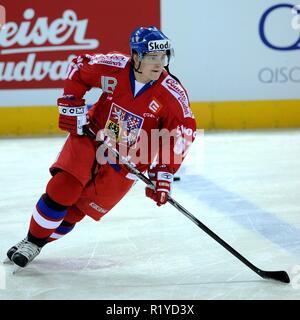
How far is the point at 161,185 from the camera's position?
2850mm

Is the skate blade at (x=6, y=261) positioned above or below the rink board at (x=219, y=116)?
above

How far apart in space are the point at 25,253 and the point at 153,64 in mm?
892

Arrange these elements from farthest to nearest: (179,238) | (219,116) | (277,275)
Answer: (219,116) < (179,238) < (277,275)

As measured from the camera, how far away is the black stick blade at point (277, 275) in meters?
2.77

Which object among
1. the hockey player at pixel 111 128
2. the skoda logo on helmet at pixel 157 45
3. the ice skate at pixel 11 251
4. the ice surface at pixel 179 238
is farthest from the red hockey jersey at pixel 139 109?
the ice skate at pixel 11 251

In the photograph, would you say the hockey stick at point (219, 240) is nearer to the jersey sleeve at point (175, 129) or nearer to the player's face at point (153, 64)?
the jersey sleeve at point (175, 129)

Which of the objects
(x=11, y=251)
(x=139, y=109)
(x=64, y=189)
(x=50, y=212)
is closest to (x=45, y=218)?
(x=50, y=212)

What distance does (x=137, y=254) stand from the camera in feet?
10.5

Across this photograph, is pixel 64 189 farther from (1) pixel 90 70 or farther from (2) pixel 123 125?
(1) pixel 90 70

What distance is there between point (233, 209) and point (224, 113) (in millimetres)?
2736

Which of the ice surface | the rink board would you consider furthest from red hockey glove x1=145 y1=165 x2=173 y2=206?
the rink board

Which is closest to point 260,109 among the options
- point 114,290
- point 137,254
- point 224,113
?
point 224,113

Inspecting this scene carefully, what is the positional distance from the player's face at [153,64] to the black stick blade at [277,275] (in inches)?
33.8

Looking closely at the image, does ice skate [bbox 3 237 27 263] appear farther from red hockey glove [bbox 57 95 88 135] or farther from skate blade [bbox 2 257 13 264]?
red hockey glove [bbox 57 95 88 135]
